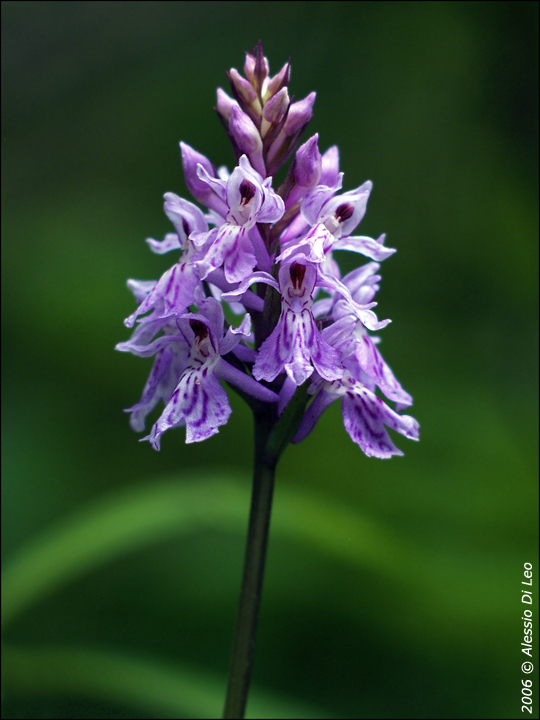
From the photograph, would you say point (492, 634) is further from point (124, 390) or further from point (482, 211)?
point (482, 211)

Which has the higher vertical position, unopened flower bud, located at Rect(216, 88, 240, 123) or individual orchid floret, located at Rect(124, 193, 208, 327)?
unopened flower bud, located at Rect(216, 88, 240, 123)

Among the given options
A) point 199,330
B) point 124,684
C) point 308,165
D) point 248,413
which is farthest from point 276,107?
point 248,413

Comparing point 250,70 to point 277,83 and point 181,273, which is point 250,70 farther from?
point 181,273

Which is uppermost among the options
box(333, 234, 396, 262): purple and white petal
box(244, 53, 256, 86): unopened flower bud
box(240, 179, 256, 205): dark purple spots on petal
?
box(244, 53, 256, 86): unopened flower bud

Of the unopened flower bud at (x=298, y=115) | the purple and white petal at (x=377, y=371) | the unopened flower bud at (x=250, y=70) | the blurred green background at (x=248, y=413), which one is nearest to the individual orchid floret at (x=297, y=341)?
the purple and white petal at (x=377, y=371)

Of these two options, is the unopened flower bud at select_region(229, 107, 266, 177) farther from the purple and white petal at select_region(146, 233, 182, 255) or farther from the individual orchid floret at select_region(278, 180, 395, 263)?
the purple and white petal at select_region(146, 233, 182, 255)

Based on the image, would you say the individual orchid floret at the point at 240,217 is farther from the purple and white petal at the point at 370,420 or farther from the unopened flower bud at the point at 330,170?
the purple and white petal at the point at 370,420

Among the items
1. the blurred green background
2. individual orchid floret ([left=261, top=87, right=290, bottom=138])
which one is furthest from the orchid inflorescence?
the blurred green background
